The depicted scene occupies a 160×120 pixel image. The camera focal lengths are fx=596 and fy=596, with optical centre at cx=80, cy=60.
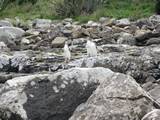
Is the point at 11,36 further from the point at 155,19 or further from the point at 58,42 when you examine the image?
the point at 155,19

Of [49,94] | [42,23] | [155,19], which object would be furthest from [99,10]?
[49,94]

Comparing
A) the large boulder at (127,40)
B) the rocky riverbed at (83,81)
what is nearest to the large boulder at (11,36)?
the rocky riverbed at (83,81)

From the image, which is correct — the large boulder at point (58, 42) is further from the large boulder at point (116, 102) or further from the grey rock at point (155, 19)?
the large boulder at point (116, 102)

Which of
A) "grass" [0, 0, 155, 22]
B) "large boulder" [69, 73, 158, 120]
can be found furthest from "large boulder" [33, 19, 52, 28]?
"large boulder" [69, 73, 158, 120]

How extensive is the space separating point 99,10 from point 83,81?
11.1 meters

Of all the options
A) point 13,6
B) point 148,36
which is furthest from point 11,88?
point 13,6

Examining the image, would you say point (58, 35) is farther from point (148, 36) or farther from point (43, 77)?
point (43, 77)

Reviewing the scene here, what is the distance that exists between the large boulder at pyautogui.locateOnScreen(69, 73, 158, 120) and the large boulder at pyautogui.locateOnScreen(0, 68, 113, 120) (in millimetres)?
314

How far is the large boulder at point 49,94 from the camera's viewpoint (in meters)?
5.60

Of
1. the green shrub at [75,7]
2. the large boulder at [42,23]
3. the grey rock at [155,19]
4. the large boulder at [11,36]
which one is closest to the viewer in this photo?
the large boulder at [11,36]

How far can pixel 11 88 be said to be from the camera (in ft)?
19.1

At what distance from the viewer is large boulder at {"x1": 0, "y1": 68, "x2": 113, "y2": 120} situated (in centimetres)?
560

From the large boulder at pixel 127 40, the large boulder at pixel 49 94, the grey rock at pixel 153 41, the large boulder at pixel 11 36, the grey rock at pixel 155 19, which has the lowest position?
the grey rock at pixel 155 19

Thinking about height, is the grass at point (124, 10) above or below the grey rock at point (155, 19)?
below
